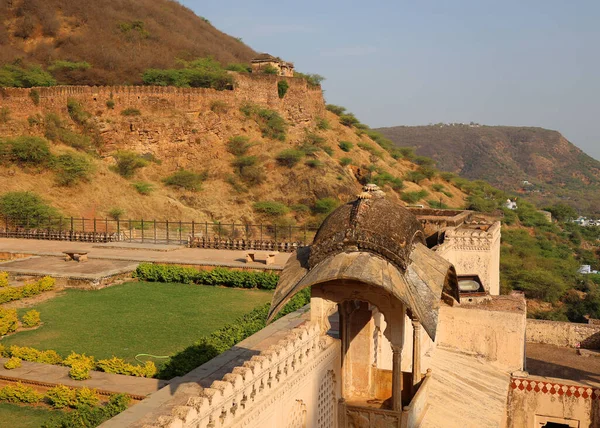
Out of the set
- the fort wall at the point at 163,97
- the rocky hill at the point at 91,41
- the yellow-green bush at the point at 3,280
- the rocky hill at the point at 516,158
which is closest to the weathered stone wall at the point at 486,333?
the yellow-green bush at the point at 3,280

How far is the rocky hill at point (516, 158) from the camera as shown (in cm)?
9412

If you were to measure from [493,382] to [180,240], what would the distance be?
1614 cm

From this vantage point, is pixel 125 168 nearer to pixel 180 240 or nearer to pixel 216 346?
pixel 180 240

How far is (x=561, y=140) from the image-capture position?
112312 mm

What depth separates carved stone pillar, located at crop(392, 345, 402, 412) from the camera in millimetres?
6090

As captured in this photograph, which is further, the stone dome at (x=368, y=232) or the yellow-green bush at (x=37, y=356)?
the yellow-green bush at (x=37, y=356)

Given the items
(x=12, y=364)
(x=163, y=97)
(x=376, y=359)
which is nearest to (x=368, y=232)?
(x=376, y=359)

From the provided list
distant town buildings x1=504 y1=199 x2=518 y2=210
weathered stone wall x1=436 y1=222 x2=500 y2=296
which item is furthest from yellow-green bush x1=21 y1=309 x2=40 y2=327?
distant town buildings x1=504 y1=199 x2=518 y2=210

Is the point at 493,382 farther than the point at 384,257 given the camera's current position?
Yes

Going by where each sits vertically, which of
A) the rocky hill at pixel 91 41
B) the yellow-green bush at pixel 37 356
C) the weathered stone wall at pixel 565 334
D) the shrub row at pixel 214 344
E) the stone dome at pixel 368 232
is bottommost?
the weathered stone wall at pixel 565 334

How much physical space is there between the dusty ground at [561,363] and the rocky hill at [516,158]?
75.4 meters

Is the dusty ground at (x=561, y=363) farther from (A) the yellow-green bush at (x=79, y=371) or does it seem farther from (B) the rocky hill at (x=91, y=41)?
(B) the rocky hill at (x=91, y=41)

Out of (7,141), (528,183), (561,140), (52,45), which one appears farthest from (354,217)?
(561,140)

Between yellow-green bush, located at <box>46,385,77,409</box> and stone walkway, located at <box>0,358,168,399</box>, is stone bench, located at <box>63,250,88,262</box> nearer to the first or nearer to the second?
stone walkway, located at <box>0,358,168,399</box>
